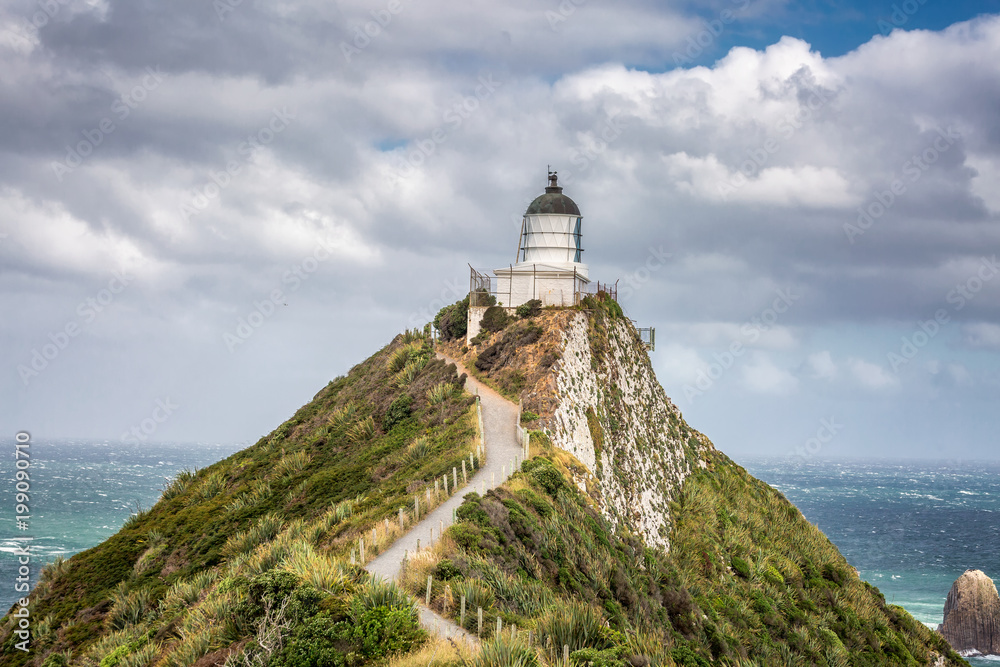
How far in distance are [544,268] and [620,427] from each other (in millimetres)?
11274

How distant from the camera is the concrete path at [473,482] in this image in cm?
1481

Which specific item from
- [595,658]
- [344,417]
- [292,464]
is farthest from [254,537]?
[595,658]

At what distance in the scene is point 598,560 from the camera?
73.5 ft

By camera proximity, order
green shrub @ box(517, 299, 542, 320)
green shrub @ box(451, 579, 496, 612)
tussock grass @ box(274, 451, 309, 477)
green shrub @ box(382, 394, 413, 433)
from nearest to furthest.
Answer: green shrub @ box(451, 579, 496, 612) < tussock grass @ box(274, 451, 309, 477) < green shrub @ box(382, 394, 413, 433) < green shrub @ box(517, 299, 542, 320)

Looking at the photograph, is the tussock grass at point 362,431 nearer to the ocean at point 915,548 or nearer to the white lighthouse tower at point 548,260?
the white lighthouse tower at point 548,260

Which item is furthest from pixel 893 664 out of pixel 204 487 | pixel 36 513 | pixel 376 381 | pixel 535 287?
pixel 36 513

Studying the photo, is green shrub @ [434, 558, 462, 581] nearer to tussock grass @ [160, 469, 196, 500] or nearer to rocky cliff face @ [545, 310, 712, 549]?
rocky cliff face @ [545, 310, 712, 549]

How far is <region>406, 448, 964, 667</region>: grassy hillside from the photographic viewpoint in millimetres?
15516

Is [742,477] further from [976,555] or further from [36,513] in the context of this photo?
[36,513]

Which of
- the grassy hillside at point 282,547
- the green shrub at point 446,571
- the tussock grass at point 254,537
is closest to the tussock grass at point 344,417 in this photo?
the grassy hillside at point 282,547

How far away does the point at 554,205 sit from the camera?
157ft

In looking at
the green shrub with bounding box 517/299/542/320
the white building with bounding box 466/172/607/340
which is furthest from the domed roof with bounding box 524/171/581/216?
the green shrub with bounding box 517/299/542/320

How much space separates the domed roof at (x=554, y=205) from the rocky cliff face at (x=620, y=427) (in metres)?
6.69

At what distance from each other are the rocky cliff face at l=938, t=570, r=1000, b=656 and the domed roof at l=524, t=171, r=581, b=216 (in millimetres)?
49551
